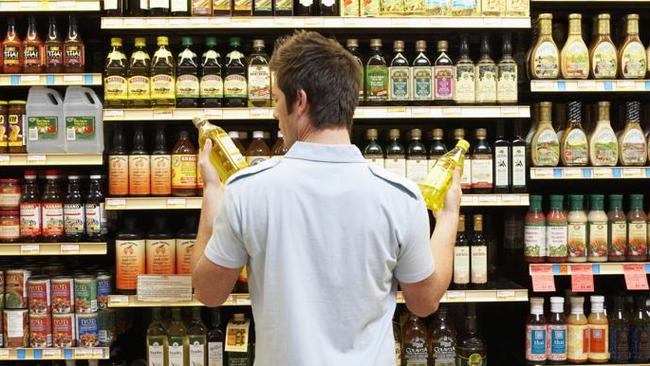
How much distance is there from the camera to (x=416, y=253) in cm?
157

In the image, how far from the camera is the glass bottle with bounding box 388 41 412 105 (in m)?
3.26

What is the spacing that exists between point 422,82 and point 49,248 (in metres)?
1.79

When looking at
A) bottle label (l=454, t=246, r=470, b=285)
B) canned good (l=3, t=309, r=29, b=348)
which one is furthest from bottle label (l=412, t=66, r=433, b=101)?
canned good (l=3, t=309, r=29, b=348)

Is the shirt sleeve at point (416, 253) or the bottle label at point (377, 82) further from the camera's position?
the bottle label at point (377, 82)

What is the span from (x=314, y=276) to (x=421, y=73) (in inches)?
76.0

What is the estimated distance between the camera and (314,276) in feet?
4.95

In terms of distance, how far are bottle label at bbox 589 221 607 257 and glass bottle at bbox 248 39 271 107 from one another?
1.56 m

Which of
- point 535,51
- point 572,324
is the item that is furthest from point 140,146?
point 572,324

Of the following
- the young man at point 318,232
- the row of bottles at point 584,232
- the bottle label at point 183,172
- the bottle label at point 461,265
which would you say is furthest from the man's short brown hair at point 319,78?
the row of bottles at point 584,232

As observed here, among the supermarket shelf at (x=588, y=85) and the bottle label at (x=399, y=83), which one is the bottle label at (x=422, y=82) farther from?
the supermarket shelf at (x=588, y=85)

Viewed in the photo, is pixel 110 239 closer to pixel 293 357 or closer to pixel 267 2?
pixel 267 2

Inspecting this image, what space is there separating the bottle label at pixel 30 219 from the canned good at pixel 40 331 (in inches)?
14.3

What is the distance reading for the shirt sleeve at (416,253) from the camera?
155 cm

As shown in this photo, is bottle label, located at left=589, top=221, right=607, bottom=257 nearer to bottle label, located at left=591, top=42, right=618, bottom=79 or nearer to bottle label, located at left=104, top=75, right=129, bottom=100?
bottle label, located at left=591, top=42, right=618, bottom=79
